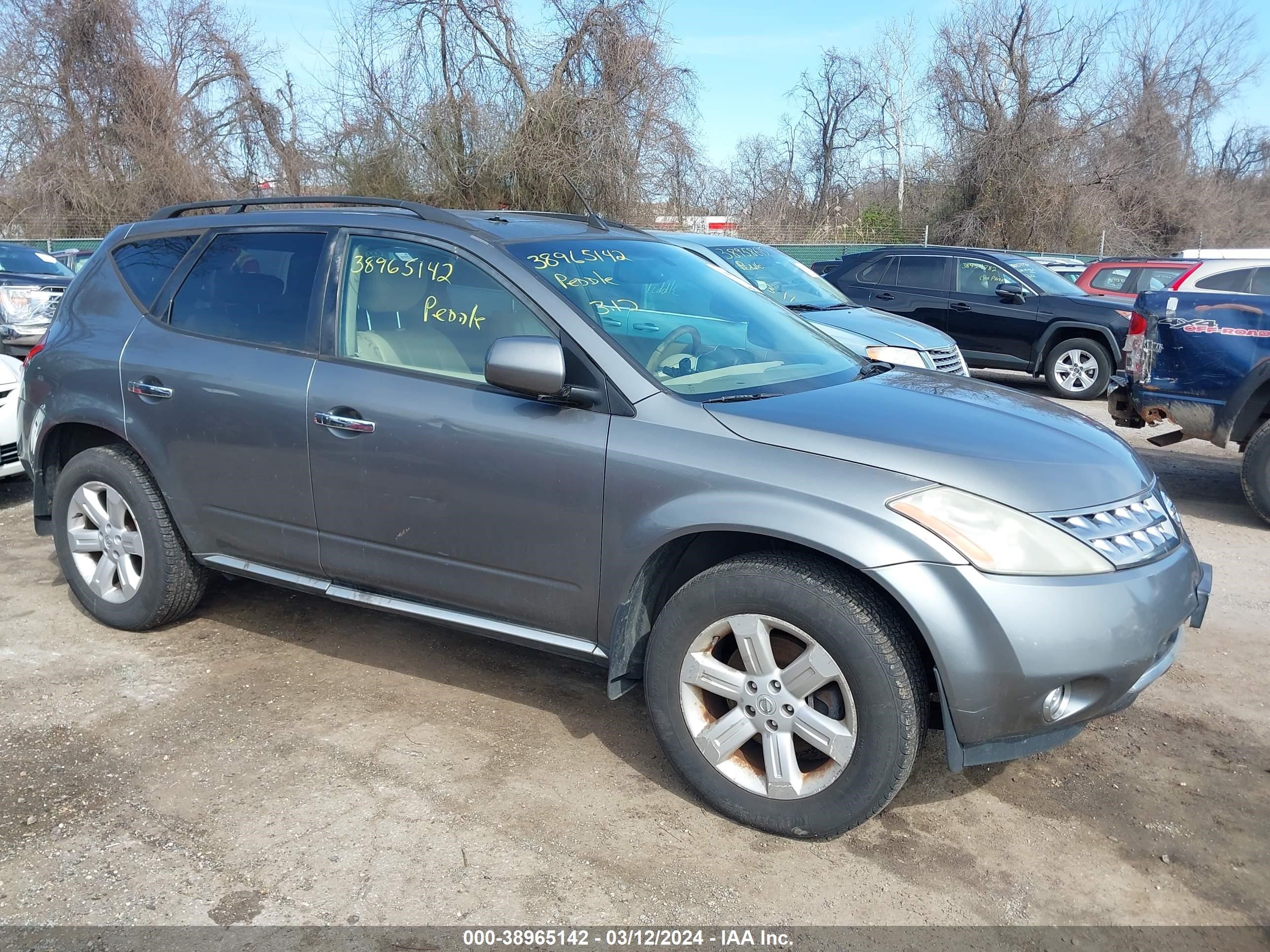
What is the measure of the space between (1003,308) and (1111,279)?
10.5 ft

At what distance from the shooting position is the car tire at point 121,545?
14.5 feet

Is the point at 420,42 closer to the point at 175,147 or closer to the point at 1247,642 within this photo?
the point at 175,147

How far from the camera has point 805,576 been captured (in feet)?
9.77

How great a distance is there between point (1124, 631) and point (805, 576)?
2.91ft

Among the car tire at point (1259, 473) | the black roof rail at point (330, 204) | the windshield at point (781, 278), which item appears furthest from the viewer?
the windshield at point (781, 278)

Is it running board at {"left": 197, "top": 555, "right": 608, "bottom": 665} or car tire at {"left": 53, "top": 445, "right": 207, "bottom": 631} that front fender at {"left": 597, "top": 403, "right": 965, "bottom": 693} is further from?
car tire at {"left": 53, "top": 445, "right": 207, "bottom": 631}

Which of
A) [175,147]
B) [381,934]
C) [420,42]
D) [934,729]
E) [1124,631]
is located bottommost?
[381,934]

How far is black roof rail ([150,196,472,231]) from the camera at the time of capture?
388 centimetres

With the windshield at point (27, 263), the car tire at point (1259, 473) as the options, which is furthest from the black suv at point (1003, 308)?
→ the windshield at point (27, 263)

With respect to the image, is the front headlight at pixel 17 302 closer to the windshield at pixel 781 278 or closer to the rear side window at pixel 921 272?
the windshield at pixel 781 278

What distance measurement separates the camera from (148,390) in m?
4.28

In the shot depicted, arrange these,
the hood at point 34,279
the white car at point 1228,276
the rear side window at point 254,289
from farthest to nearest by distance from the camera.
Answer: the hood at point 34,279 → the white car at point 1228,276 → the rear side window at point 254,289

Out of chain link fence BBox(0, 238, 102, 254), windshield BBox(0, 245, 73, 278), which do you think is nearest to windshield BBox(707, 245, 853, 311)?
windshield BBox(0, 245, 73, 278)

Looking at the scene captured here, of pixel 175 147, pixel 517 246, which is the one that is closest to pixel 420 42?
pixel 175 147
